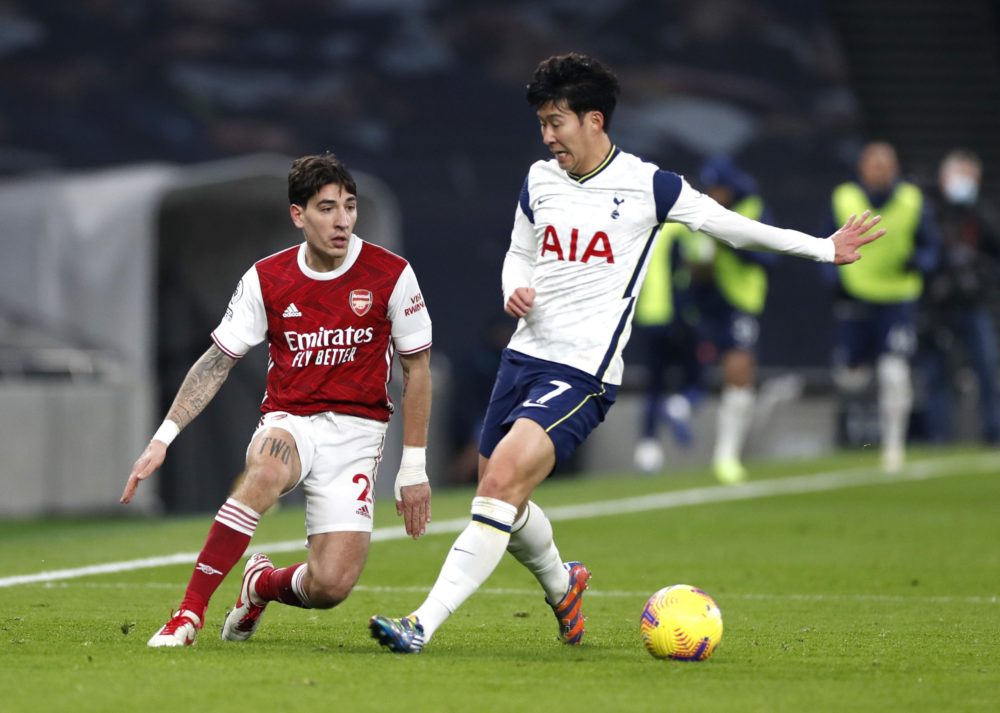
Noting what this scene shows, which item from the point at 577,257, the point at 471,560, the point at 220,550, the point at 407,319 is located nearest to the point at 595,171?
the point at 577,257

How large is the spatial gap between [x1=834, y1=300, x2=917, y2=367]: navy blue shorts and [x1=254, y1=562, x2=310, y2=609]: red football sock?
9.78 meters

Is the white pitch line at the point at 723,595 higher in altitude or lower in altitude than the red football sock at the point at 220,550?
lower

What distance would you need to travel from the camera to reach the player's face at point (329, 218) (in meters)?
6.61

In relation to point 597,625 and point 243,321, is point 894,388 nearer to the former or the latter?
point 597,625

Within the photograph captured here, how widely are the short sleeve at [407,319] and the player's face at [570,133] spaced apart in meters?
0.70

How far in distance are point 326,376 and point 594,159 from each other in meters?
1.27

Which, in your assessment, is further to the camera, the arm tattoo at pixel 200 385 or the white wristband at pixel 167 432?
the arm tattoo at pixel 200 385

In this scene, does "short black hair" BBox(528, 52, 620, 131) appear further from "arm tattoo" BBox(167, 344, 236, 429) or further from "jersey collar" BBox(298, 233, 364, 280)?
"arm tattoo" BBox(167, 344, 236, 429)

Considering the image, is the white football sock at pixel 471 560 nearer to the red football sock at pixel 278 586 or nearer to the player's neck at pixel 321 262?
the red football sock at pixel 278 586

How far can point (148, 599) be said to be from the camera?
27.0 ft

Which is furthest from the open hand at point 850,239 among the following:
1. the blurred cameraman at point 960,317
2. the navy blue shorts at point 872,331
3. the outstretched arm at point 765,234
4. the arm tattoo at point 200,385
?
the blurred cameraman at point 960,317

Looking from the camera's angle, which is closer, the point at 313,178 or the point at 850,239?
the point at 313,178

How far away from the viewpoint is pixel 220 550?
6383mm

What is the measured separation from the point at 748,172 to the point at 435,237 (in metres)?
4.85
